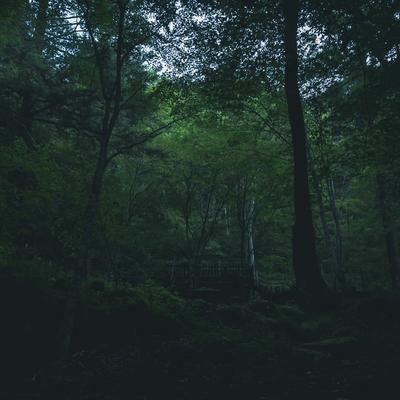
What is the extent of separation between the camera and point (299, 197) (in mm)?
10562

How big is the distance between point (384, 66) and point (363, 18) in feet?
4.15

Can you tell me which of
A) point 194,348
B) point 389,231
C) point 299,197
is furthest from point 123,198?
point 389,231

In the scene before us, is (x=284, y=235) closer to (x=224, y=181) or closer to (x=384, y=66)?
(x=224, y=181)

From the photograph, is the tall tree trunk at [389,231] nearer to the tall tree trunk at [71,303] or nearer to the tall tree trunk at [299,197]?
the tall tree trunk at [299,197]

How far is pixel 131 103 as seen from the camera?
537 inches

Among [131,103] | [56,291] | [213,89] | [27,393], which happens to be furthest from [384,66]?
[27,393]

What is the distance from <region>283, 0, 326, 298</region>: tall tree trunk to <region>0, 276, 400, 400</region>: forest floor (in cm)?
84

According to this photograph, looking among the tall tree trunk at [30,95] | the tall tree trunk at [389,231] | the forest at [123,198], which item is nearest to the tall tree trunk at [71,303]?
the forest at [123,198]

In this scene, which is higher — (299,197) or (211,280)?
(299,197)

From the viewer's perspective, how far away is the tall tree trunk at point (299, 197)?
9.77 m

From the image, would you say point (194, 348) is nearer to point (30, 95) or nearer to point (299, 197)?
point (299, 197)

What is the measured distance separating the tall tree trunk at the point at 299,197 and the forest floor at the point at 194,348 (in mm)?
837

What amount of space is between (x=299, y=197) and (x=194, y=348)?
5.68 metres

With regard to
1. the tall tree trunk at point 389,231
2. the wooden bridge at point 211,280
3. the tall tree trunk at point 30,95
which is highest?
the tall tree trunk at point 30,95
